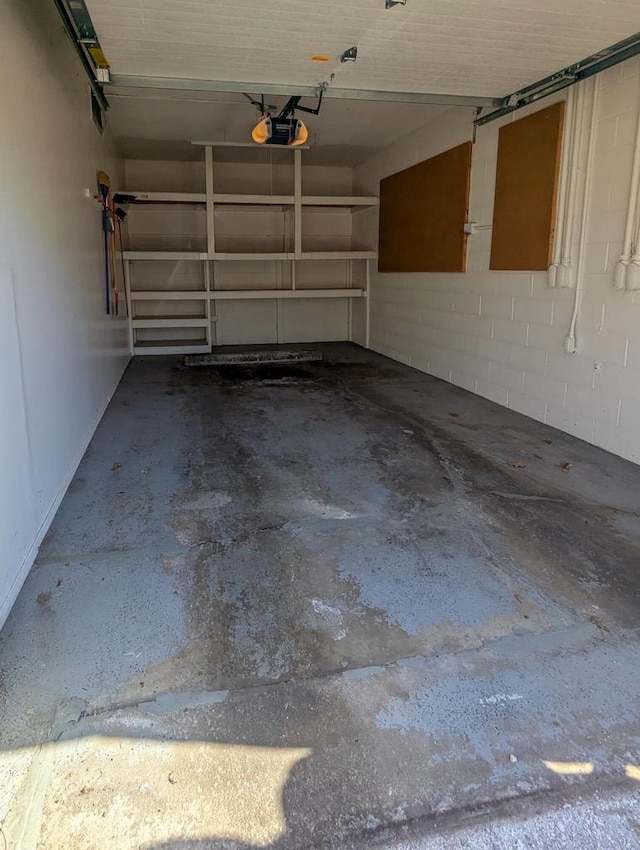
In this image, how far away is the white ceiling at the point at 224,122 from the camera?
5.68m

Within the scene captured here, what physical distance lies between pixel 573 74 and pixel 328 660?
405 centimetres

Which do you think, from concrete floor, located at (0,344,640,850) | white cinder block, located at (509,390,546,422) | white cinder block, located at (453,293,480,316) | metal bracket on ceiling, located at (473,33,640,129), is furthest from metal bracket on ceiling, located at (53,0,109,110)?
white cinder block, located at (509,390,546,422)

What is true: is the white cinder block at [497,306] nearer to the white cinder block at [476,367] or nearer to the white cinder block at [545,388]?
the white cinder block at [476,367]

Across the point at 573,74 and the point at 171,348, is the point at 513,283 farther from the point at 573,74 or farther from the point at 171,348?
the point at 171,348

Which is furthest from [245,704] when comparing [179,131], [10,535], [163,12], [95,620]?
[179,131]

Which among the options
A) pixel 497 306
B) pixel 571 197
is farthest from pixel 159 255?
pixel 571 197

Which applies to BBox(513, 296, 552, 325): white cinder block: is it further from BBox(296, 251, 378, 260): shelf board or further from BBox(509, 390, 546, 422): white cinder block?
BBox(296, 251, 378, 260): shelf board

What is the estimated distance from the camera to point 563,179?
432cm

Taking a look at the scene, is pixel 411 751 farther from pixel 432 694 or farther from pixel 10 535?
pixel 10 535

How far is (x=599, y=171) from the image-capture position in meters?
3.99

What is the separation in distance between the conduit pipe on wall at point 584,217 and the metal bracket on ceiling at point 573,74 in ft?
0.42

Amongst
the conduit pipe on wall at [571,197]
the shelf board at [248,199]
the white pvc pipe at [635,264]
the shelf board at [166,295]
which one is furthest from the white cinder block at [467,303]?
the shelf board at [166,295]

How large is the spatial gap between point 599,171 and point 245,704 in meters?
3.99

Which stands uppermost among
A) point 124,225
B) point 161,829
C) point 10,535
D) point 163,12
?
point 163,12
